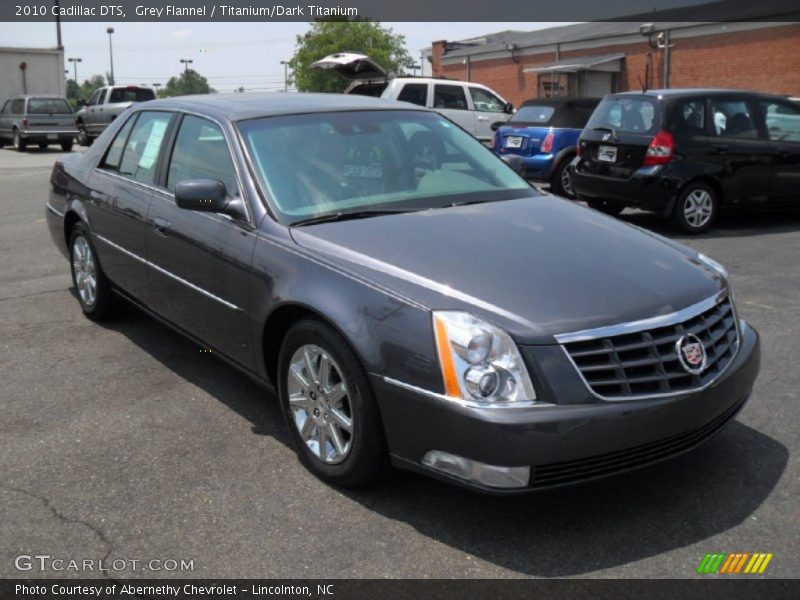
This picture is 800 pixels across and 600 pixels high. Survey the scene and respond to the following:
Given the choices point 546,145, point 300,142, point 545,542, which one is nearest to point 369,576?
point 545,542

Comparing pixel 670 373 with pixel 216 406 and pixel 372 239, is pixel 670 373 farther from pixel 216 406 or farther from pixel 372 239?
pixel 216 406

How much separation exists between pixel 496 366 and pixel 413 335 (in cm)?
33

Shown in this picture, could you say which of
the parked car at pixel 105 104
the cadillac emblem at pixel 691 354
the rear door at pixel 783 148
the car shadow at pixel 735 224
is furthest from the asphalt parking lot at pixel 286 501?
the parked car at pixel 105 104

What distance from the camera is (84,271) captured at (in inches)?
246

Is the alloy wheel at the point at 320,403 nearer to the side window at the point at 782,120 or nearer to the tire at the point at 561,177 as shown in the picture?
the side window at the point at 782,120

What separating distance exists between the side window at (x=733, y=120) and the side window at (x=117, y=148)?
6665mm

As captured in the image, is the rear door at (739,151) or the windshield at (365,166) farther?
the rear door at (739,151)

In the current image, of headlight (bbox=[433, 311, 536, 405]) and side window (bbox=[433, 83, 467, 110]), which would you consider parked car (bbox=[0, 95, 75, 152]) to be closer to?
side window (bbox=[433, 83, 467, 110])

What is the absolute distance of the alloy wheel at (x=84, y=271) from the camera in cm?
609

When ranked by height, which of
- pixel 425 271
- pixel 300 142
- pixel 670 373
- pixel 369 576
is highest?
pixel 300 142

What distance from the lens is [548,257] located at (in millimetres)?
3623

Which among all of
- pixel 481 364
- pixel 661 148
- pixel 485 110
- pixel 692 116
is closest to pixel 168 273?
pixel 481 364

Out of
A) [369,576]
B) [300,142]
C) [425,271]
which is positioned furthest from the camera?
[300,142]
